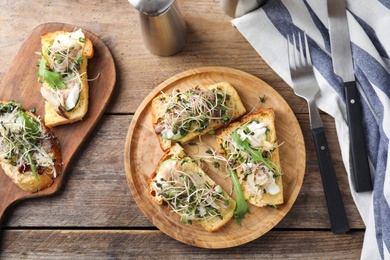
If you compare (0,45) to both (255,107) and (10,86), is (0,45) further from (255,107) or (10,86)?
(255,107)

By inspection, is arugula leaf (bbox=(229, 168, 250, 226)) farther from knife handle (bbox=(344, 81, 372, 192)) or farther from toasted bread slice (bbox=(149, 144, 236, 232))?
knife handle (bbox=(344, 81, 372, 192))

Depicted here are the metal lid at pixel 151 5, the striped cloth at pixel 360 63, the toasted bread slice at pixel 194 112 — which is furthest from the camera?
the toasted bread slice at pixel 194 112

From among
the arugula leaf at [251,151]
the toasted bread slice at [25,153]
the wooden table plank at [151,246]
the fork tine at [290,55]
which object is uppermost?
the fork tine at [290,55]

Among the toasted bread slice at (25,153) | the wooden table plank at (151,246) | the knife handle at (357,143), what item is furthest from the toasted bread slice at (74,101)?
the knife handle at (357,143)

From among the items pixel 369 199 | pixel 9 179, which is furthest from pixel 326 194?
pixel 9 179

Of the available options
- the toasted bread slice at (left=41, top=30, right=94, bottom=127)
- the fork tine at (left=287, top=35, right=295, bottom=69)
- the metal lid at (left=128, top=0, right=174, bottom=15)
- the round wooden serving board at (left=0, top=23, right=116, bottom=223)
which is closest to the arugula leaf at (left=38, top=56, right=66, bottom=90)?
the toasted bread slice at (left=41, top=30, right=94, bottom=127)

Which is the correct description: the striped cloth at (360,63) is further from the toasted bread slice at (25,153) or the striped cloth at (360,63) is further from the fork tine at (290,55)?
the toasted bread slice at (25,153)
